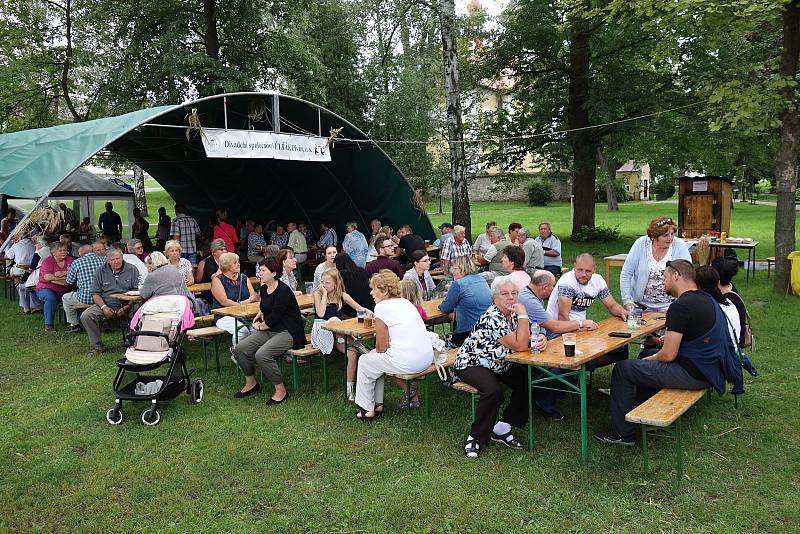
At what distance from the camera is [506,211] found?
3391cm

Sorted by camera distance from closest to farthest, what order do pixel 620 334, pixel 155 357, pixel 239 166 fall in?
pixel 620 334
pixel 155 357
pixel 239 166

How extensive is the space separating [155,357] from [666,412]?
443 cm

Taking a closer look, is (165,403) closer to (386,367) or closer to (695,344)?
(386,367)

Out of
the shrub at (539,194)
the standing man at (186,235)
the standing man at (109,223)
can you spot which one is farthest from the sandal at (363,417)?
the shrub at (539,194)

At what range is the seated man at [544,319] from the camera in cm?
503

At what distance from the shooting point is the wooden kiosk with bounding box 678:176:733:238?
14477 millimetres

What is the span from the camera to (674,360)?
4.47 metres

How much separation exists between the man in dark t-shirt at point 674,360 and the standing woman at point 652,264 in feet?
4.46

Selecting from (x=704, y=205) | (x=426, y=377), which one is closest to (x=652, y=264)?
(x=426, y=377)

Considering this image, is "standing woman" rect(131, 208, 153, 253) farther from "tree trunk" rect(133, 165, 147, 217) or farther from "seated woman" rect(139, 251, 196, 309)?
"tree trunk" rect(133, 165, 147, 217)

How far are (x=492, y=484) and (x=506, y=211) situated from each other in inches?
1197

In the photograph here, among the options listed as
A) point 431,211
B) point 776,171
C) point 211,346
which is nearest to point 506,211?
point 431,211

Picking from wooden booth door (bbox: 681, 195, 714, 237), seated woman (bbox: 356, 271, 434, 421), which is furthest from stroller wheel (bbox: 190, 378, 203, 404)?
wooden booth door (bbox: 681, 195, 714, 237)

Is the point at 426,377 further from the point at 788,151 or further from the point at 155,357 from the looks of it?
the point at 788,151
